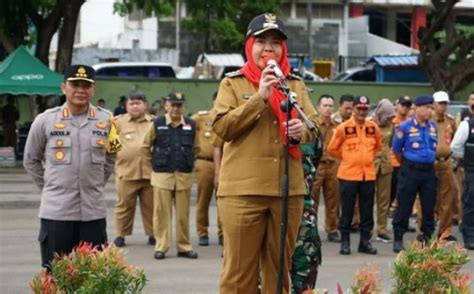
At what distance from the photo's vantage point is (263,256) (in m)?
7.00

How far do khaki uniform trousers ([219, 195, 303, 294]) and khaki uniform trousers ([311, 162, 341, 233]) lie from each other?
298 inches

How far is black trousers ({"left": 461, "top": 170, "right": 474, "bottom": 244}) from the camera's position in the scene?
13680 mm

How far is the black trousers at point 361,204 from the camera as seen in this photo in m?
13.2

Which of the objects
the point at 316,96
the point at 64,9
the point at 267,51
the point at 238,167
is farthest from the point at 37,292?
the point at 316,96

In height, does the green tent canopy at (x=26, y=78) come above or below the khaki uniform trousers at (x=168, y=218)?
above

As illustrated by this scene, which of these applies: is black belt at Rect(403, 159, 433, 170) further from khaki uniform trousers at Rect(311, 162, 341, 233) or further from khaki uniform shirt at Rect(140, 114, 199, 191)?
khaki uniform shirt at Rect(140, 114, 199, 191)

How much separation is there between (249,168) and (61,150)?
1.64m

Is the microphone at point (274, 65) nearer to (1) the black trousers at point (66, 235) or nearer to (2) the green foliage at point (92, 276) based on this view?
(2) the green foliage at point (92, 276)

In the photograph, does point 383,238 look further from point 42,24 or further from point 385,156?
point 42,24

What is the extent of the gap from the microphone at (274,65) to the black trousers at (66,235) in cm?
193

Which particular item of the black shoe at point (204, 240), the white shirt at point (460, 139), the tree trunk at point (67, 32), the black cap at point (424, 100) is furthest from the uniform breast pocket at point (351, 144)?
the tree trunk at point (67, 32)

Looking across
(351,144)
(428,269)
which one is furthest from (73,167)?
(351,144)

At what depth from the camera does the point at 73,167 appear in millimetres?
7738

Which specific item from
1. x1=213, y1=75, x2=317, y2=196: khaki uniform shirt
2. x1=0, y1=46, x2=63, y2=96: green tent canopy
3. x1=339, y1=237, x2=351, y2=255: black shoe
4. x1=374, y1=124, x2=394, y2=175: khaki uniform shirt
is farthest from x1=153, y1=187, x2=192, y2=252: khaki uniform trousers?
x1=0, y1=46, x2=63, y2=96: green tent canopy
